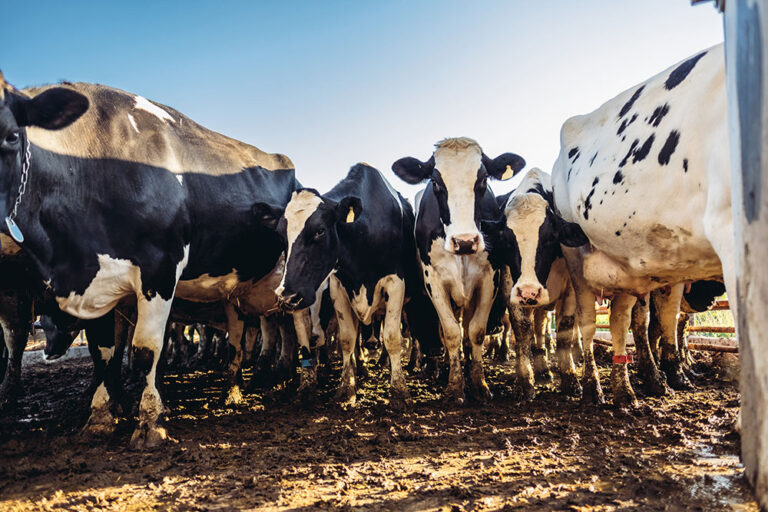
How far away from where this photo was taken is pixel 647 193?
3809mm

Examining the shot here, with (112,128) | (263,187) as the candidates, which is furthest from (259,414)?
(112,128)

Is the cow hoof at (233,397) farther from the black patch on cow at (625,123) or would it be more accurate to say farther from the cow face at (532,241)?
the black patch on cow at (625,123)

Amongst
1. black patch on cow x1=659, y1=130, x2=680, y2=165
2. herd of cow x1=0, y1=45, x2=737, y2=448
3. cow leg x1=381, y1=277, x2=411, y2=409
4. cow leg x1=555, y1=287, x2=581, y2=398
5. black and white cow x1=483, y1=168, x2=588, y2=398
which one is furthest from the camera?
cow leg x1=555, y1=287, x2=581, y2=398

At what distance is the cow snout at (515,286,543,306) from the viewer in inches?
197

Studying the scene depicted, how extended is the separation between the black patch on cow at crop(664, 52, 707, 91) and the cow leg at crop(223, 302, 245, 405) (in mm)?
5253

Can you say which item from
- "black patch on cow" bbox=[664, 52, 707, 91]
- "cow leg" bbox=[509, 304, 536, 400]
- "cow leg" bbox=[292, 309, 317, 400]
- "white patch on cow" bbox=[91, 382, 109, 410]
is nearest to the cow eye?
"white patch on cow" bbox=[91, 382, 109, 410]

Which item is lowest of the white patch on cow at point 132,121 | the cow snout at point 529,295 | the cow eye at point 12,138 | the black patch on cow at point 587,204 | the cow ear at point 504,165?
the cow snout at point 529,295

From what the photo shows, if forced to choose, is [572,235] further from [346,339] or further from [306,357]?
[306,357]

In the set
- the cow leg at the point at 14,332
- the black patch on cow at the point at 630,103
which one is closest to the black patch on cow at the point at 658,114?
the black patch on cow at the point at 630,103

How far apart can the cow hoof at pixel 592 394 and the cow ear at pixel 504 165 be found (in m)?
2.57

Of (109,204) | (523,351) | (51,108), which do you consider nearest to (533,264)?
(523,351)

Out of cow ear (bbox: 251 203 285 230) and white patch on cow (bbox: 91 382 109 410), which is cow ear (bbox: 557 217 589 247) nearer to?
cow ear (bbox: 251 203 285 230)

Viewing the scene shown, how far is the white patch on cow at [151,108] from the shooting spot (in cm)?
501

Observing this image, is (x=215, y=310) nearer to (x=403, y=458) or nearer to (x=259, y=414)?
(x=259, y=414)
